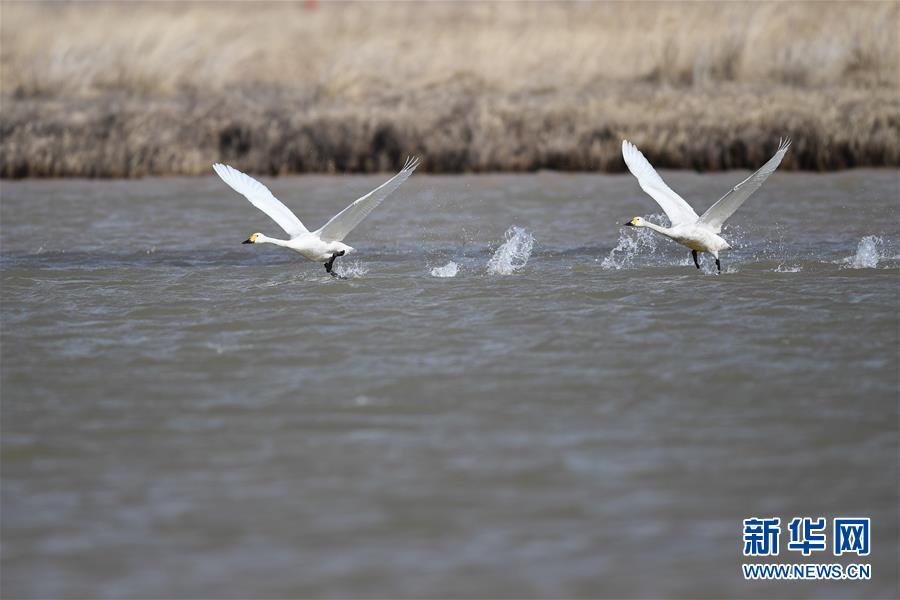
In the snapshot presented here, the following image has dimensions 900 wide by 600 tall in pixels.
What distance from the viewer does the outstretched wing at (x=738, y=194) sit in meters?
11.2

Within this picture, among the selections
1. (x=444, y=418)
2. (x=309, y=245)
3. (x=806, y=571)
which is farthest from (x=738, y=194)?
(x=806, y=571)

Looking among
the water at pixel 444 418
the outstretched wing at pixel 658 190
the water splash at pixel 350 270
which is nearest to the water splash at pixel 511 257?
the water at pixel 444 418

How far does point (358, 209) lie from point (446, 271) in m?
1.67

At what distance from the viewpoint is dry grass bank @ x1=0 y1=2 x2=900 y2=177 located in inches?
828

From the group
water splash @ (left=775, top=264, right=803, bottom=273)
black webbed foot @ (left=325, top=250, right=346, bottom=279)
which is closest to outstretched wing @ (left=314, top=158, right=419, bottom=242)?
black webbed foot @ (left=325, top=250, right=346, bottom=279)

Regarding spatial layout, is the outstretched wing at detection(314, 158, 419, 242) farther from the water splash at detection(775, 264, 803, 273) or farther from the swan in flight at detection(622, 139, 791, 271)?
the water splash at detection(775, 264, 803, 273)

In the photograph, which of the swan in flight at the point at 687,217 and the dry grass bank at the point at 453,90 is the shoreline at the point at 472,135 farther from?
the swan in flight at the point at 687,217

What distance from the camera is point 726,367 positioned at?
8.84 meters

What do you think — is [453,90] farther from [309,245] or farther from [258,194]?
[309,245]

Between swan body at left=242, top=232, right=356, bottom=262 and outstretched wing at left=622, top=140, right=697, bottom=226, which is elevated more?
outstretched wing at left=622, top=140, right=697, bottom=226

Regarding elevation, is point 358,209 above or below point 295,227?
above

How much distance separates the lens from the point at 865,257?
41.0 ft

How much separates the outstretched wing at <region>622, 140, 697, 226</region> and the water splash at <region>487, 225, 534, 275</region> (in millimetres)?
1446

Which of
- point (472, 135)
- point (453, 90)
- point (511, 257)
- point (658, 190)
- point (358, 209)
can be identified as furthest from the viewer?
point (453, 90)
